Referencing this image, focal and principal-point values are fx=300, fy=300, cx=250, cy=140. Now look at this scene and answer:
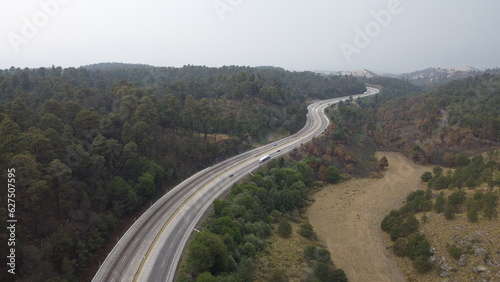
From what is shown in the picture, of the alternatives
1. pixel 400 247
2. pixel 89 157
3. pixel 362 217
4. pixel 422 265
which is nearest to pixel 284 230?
pixel 400 247

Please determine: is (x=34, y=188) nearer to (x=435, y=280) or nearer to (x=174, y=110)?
(x=174, y=110)

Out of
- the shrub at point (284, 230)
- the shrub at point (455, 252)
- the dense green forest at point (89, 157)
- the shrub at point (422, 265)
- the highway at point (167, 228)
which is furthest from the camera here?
the shrub at point (284, 230)

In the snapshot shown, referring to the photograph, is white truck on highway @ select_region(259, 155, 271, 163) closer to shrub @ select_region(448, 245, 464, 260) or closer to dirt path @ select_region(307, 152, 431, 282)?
dirt path @ select_region(307, 152, 431, 282)

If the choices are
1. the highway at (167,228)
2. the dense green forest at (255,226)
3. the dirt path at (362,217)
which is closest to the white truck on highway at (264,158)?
the highway at (167,228)

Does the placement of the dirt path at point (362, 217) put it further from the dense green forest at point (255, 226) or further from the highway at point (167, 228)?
the highway at point (167, 228)

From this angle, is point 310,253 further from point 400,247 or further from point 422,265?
point 422,265
